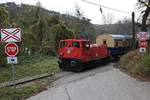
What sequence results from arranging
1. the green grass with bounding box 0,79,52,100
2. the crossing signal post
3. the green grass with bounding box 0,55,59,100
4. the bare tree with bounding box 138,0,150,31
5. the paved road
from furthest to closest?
the bare tree with bounding box 138,0,150,31 < the crossing signal post < the green grass with bounding box 0,55,59,100 < the green grass with bounding box 0,79,52,100 < the paved road

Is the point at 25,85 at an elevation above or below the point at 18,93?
below

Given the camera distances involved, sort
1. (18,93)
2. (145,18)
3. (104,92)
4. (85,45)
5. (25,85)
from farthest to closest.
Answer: (145,18)
(85,45)
(25,85)
(18,93)
(104,92)

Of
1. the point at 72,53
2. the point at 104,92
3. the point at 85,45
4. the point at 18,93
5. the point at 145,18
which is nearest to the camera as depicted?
the point at 104,92

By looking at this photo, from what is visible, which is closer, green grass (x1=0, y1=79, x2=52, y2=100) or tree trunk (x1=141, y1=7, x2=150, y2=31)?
green grass (x1=0, y1=79, x2=52, y2=100)

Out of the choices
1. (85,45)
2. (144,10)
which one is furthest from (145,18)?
(85,45)

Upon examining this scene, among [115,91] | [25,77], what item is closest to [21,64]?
[25,77]

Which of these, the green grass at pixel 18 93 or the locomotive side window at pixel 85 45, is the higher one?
the locomotive side window at pixel 85 45

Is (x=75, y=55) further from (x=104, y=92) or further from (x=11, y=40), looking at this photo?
(x=104, y=92)

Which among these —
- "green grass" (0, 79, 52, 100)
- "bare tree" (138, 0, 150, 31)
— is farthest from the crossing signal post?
"bare tree" (138, 0, 150, 31)

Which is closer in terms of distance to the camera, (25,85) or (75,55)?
(25,85)

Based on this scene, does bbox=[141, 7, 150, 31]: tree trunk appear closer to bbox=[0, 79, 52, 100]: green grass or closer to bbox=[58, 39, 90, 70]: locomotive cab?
bbox=[58, 39, 90, 70]: locomotive cab

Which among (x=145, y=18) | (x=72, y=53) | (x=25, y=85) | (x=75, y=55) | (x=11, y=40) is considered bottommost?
(x=25, y=85)

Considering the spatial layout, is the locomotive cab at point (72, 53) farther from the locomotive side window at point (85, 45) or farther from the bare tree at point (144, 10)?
the bare tree at point (144, 10)

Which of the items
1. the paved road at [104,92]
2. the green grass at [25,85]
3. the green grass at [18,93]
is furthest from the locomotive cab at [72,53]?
the green grass at [18,93]
